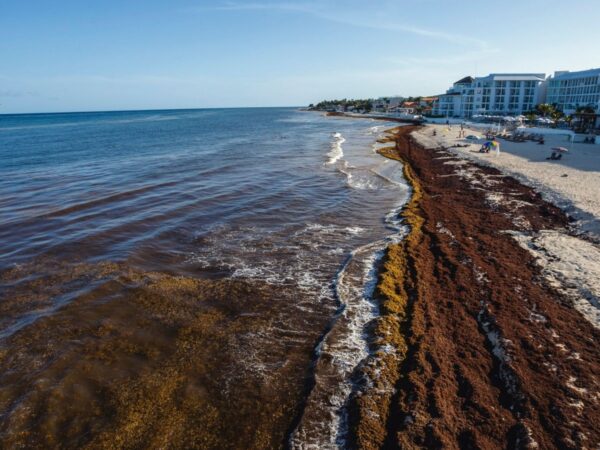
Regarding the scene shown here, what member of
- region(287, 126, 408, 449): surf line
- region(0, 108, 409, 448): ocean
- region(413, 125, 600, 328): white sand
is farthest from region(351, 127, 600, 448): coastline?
region(0, 108, 409, 448): ocean

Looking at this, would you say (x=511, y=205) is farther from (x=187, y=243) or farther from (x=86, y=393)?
(x=86, y=393)

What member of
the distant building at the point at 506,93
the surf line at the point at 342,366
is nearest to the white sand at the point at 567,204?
the surf line at the point at 342,366

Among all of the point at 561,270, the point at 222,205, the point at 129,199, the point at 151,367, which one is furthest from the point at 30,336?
the point at 561,270

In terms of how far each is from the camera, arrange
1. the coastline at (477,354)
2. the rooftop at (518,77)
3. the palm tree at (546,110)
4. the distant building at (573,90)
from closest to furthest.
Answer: the coastline at (477,354) < the distant building at (573,90) < the palm tree at (546,110) < the rooftop at (518,77)

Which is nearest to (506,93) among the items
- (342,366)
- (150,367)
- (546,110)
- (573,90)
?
(573,90)

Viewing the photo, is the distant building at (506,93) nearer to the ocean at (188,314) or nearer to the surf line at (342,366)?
the ocean at (188,314)

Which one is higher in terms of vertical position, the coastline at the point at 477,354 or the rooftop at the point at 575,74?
the rooftop at the point at 575,74
